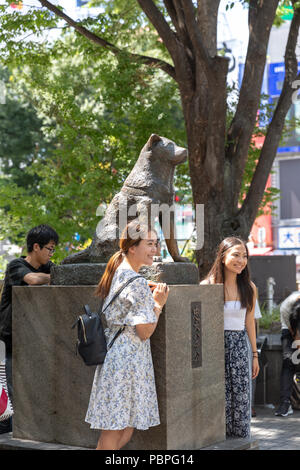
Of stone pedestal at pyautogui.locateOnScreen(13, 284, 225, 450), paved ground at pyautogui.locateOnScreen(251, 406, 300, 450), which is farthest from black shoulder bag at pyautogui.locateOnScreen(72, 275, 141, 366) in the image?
paved ground at pyautogui.locateOnScreen(251, 406, 300, 450)

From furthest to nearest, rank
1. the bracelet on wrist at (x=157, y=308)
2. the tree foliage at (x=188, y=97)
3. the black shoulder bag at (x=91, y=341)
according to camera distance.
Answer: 1. the tree foliage at (x=188, y=97)
2. the bracelet on wrist at (x=157, y=308)
3. the black shoulder bag at (x=91, y=341)

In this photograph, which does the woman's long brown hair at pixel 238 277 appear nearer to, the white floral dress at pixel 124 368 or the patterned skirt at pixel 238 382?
the patterned skirt at pixel 238 382

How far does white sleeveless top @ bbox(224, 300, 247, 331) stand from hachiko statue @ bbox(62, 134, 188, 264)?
0.56 meters

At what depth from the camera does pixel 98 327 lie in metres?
4.39

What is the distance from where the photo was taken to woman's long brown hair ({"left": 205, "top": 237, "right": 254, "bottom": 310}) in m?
5.76

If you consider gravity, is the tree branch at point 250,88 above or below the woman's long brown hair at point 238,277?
above

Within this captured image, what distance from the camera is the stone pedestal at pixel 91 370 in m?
5.03

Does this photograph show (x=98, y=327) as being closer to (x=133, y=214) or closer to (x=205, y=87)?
(x=133, y=214)

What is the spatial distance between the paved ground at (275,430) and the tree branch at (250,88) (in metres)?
3.28

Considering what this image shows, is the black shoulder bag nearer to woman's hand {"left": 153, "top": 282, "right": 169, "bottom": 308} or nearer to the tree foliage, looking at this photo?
woman's hand {"left": 153, "top": 282, "right": 169, "bottom": 308}

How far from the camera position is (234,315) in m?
5.76

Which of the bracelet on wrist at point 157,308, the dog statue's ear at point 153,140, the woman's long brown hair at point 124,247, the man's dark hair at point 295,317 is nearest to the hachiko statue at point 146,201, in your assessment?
the dog statue's ear at point 153,140
